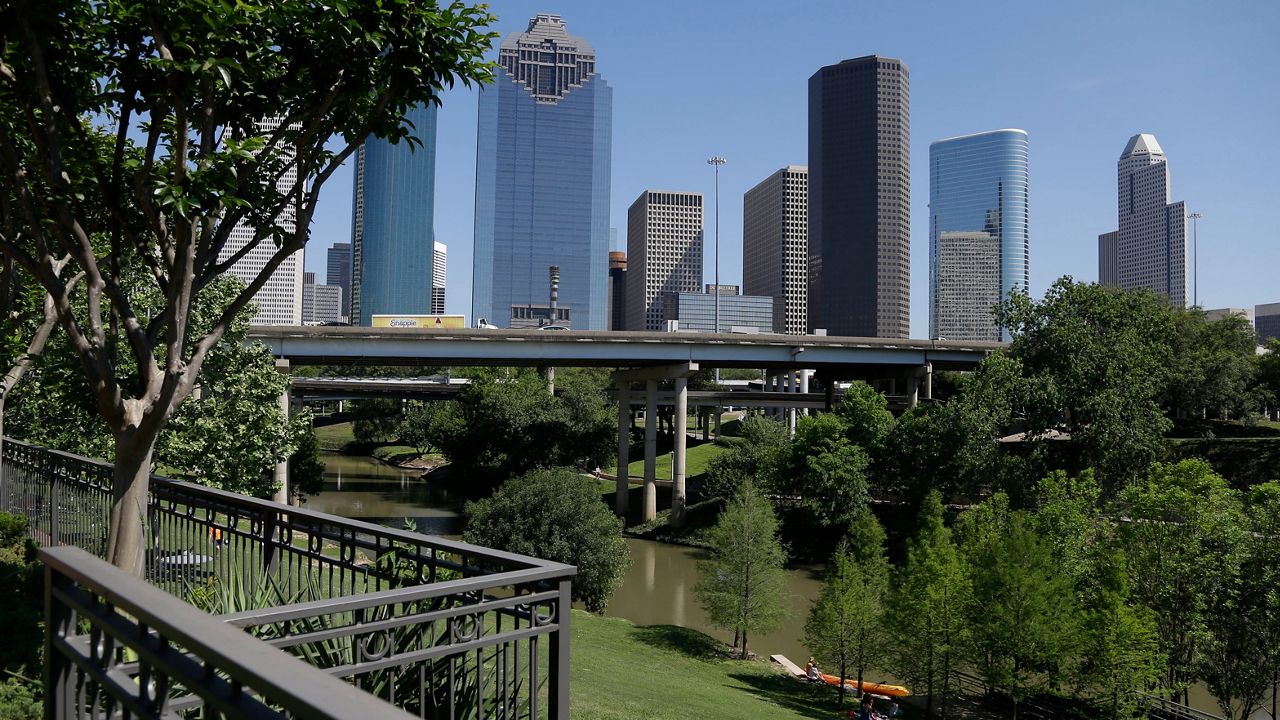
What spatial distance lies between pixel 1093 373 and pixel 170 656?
131 ft

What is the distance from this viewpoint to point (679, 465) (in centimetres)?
4603

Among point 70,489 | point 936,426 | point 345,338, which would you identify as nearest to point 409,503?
point 345,338

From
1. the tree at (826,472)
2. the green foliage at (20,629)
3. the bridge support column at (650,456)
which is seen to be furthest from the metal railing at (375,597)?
the bridge support column at (650,456)

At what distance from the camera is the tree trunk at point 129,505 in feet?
23.4

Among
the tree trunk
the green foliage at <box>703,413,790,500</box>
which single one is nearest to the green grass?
the green foliage at <box>703,413,790,500</box>

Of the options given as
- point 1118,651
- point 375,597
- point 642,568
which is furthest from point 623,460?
point 375,597

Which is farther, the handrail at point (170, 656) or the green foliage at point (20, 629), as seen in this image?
the green foliage at point (20, 629)

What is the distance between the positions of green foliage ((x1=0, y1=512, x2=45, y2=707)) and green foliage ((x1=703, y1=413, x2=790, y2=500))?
3465 centimetres

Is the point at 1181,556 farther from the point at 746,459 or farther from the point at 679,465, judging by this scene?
the point at 679,465

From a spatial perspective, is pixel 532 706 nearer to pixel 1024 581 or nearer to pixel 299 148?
pixel 299 148

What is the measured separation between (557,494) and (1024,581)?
13.9m

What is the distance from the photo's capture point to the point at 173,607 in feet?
7.27

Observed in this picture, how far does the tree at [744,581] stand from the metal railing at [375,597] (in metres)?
17.2

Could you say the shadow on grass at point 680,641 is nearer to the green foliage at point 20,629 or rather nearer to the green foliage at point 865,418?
the green foliage at point 20,629
